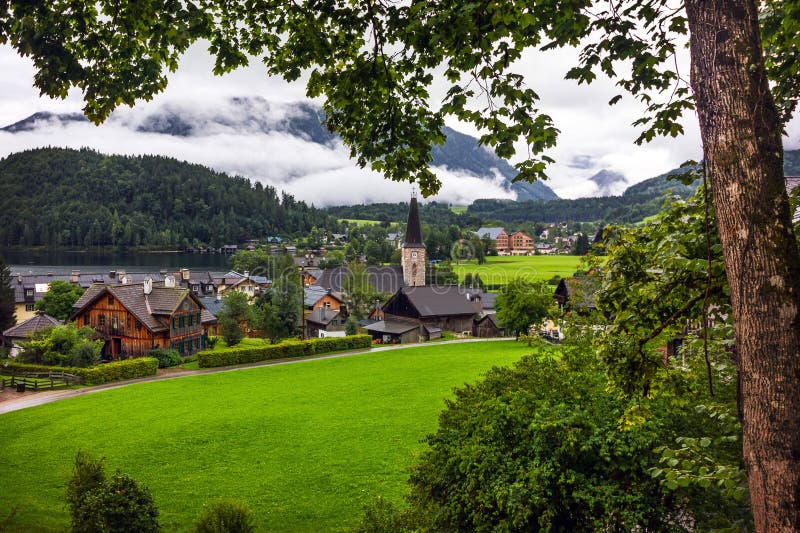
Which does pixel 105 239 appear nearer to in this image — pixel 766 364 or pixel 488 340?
pixel 488 340

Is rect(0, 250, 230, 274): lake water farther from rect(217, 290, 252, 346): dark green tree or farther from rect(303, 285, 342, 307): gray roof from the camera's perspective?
rect(217, 290, 252, 346): dark green tree

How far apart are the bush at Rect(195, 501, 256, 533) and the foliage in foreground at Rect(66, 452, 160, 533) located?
147 centimetres

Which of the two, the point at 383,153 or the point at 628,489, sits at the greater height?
the point at 383,153

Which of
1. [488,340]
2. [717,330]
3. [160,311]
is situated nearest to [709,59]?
[717,330]

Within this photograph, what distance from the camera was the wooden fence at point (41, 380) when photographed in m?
31.3

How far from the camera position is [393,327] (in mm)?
58062

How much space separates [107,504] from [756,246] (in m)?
10.4

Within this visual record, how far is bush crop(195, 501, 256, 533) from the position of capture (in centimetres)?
827

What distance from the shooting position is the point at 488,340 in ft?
181

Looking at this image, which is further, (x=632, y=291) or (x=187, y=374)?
(x=187, y=374)

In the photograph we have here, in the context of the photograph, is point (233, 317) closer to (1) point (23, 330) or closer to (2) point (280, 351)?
(2) point (280, 351)

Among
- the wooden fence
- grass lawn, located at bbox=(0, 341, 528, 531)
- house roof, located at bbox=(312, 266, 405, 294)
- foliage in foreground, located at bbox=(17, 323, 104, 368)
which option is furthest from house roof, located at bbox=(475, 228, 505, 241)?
the wooden fence

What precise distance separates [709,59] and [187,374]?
130ft

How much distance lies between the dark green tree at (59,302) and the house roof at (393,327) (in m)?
32.7
